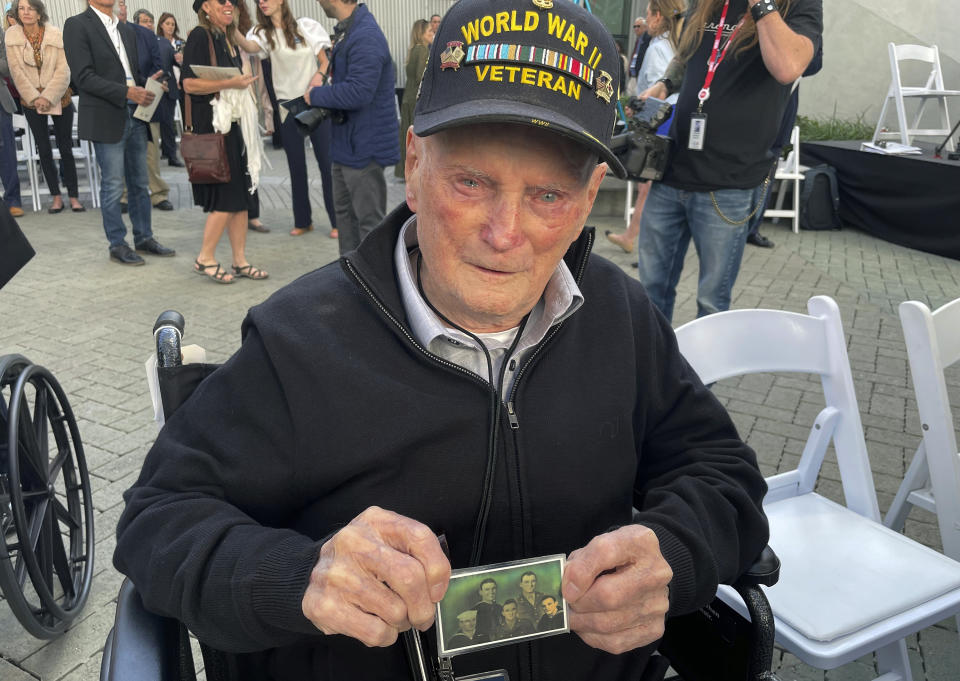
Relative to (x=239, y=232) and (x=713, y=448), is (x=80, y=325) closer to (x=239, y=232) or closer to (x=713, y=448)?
(x=239, y=232)

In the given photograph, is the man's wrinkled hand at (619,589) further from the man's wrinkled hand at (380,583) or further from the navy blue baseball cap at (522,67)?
the navy blue baseball cap at (522,67)

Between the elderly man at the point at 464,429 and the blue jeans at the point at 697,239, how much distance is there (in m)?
2.05

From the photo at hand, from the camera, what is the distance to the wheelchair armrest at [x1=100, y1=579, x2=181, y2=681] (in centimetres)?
117

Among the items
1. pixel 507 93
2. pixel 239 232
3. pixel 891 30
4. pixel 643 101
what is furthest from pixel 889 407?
pixel 891 30

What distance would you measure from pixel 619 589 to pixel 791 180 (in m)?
8.41

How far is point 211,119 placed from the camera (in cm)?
568

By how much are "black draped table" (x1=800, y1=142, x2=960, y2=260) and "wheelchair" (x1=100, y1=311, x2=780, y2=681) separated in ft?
22.8

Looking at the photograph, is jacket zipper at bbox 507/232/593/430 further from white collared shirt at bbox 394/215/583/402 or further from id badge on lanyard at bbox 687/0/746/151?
id badge on lanyard at bbox 687/0/746/151

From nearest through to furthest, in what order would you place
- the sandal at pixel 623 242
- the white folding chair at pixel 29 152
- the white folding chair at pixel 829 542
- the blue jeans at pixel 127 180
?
the white folding chair at pixel 829 542 < the blue jeans at pixel 127 180 < the sandal at pixel 623 242 < the white folding chair at pixel 29 152

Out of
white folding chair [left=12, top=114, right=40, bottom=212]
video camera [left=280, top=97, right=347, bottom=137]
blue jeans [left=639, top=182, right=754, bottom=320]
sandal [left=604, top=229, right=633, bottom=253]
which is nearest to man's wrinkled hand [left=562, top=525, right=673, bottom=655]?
blue jeans [left=639, top=182, right=754, bottom=320]

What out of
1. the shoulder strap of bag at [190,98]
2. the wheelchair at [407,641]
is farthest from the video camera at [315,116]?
the wheelchair at [407,641]

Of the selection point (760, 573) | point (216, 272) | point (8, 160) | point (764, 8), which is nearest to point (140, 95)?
point (216, 272)

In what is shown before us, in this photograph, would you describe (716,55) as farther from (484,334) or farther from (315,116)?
(315,116)

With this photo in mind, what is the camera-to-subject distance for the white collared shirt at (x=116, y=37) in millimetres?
6211
